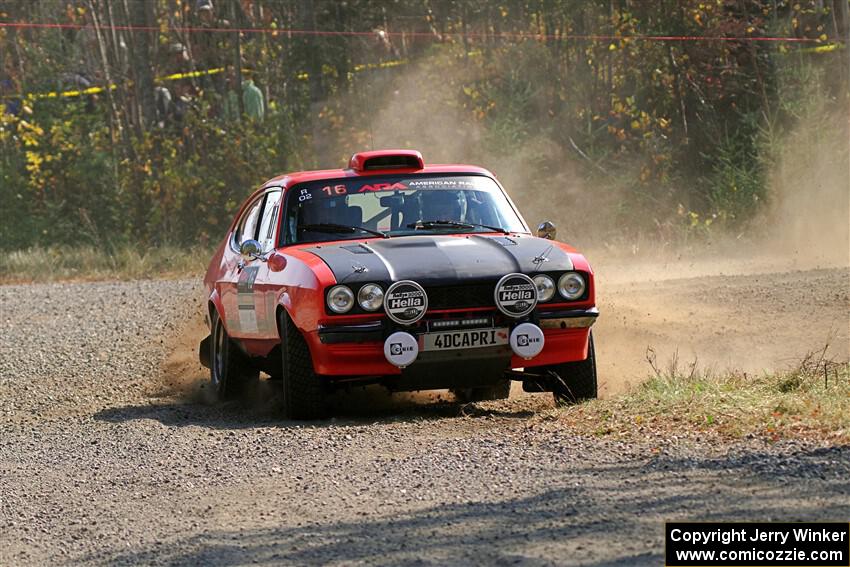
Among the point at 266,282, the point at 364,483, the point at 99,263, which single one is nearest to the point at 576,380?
the point at 266,282

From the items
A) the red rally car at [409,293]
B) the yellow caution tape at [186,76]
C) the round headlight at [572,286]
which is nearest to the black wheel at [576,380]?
the red rally car at [409,293]

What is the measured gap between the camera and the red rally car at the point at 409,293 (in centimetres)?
858

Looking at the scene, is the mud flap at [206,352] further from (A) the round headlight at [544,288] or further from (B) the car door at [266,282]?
(A) the round headlight at [544,288]

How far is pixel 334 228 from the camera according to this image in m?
9.80

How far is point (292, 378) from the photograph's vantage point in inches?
351

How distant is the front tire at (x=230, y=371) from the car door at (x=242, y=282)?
0.21 m

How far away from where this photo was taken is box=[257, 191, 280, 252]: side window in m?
10.1

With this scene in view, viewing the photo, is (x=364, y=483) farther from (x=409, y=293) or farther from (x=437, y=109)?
(x=437, y=109)

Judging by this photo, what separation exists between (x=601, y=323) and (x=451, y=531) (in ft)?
24.6

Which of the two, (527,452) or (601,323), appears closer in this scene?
(527,452)

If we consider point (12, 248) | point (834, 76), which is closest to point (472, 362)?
point (834, 76)

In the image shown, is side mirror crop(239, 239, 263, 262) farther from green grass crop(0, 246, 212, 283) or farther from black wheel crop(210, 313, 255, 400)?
green grass crop(0, 246, 212, 283)

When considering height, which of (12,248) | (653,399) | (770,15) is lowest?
(12,248)

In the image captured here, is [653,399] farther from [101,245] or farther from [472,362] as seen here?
[101,245]
